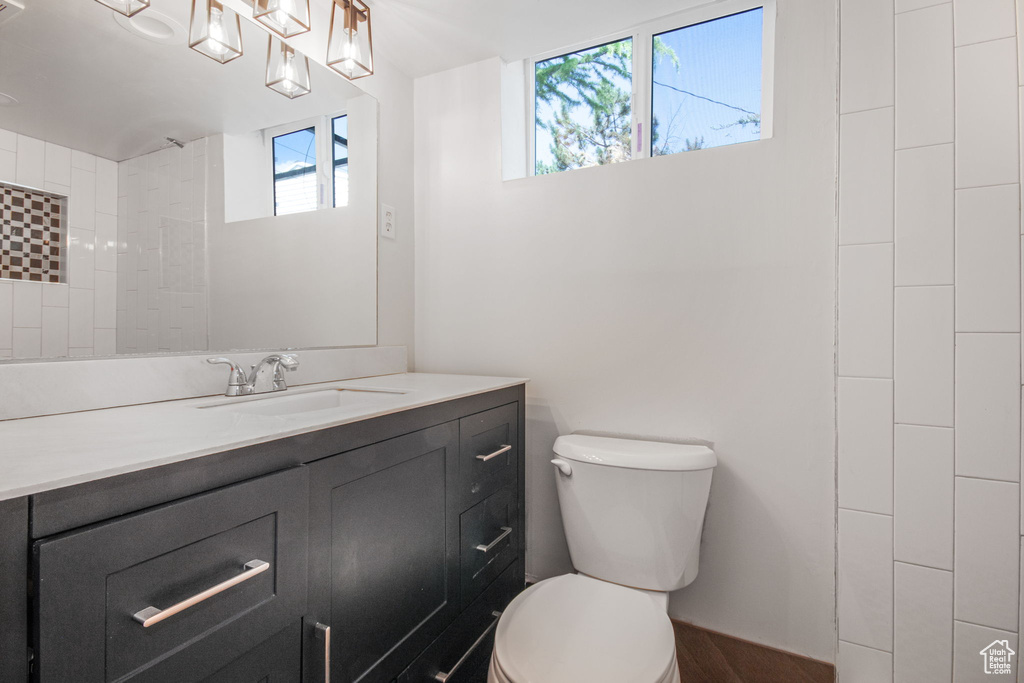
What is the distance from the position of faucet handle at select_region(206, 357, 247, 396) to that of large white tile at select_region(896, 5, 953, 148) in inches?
71.4

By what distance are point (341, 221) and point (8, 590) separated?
1.34m

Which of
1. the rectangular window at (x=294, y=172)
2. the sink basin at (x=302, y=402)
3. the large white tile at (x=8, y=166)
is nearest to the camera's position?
the large white tile at (x=8, y=166)

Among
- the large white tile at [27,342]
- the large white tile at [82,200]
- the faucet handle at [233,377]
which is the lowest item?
the faucet handle at [233,377]

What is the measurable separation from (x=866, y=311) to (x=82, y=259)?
6.18 feet

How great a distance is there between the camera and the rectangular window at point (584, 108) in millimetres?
1705

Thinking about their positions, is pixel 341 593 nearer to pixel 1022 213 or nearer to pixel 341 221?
pixel 341 221

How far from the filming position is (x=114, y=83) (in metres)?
1.08

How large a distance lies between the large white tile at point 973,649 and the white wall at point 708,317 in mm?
259

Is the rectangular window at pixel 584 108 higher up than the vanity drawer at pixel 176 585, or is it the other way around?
the rectangular window at pixel 584 108

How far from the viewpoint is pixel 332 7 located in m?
1.54

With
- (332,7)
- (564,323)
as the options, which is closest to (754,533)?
(564,323)

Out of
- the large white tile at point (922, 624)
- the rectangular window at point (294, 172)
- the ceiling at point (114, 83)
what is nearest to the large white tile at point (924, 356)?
the large white tile at point (922, 624)

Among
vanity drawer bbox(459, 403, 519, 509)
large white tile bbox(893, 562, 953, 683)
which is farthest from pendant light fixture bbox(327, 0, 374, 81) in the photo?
large white tile bbox(893, 562, 953, 683)

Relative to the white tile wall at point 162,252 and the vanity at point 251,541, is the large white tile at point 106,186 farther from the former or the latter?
the vanity at point 251,541
